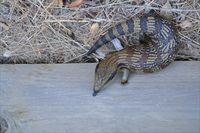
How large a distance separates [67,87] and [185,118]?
2.33ft

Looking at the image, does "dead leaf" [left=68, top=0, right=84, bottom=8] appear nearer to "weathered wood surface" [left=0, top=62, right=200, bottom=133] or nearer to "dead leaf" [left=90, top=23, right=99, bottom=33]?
"dead leaf" [left=90, top=23, right=99, bottom=33]

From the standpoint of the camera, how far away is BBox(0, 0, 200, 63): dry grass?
2391mm

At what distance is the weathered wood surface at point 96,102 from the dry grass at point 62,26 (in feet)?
0.44

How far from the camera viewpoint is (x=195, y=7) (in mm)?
2375

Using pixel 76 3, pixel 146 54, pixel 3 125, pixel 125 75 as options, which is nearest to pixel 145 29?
pixel 146 54

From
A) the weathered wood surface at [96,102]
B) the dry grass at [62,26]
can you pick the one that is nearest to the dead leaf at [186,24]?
the dry grass at [62,26]

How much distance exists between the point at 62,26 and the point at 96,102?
580 millimetres

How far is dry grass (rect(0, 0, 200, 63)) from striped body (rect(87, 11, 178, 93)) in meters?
0.11

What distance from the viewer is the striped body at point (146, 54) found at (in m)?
2.28

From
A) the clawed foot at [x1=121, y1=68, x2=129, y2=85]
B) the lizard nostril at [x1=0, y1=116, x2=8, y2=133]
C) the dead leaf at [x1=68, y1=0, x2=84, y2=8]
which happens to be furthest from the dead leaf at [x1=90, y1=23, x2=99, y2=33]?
the lizard nostril at [x1=0, y1=116, x2=8, y2=133]

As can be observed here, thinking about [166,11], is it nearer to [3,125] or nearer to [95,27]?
[95,27]

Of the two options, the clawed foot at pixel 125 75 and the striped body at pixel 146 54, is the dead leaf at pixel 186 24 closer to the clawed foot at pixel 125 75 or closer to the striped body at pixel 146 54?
the striped body at pixel 146 54

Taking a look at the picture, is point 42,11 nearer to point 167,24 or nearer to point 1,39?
point 1,39

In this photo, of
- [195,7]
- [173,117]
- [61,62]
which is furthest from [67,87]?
[195,7]
